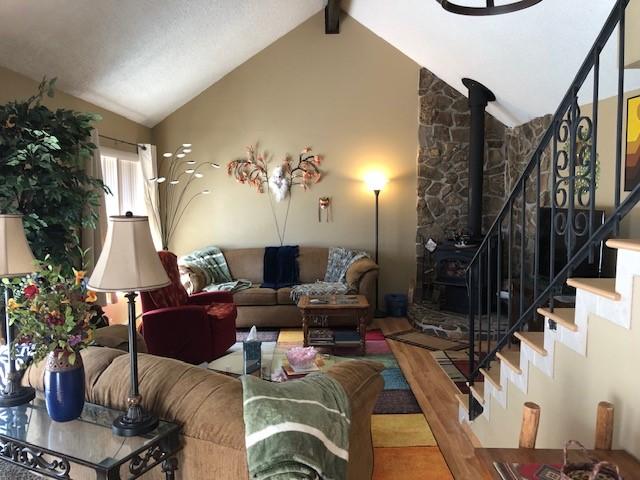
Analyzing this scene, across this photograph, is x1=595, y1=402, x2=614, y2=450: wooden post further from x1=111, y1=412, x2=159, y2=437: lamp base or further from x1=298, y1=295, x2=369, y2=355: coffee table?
x1=298, y1=295, x2=369, y2=355: coffee table

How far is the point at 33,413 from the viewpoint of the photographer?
74.0 inches

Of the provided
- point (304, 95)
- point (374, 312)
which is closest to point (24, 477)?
point (374, 312)

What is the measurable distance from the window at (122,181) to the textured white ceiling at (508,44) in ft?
10.6

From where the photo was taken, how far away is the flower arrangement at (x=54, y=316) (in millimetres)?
1709

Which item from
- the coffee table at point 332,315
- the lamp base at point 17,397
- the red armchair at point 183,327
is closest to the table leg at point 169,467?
the lamp base at point 17,397

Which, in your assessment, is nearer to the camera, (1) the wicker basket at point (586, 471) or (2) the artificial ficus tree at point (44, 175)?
(1) the wicker basket at point (586, 471)

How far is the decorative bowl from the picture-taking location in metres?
3.17

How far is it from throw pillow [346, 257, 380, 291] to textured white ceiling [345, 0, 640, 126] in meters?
2.35

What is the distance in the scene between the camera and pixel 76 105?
444 cm

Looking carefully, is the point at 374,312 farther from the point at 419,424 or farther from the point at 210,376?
the point at 210,376

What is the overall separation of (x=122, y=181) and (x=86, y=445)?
4.26m

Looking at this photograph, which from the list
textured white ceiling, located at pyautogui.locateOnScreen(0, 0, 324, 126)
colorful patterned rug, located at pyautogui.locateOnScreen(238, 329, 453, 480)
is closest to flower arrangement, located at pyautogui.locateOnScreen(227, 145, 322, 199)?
textured white ceiling, located at pyautogui.locateOnScreen(0, 0, 324, 126)

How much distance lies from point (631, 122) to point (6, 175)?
13.5 ft

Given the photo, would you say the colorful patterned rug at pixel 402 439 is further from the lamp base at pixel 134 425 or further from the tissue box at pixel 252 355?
the lamp base at pixel 134 425
